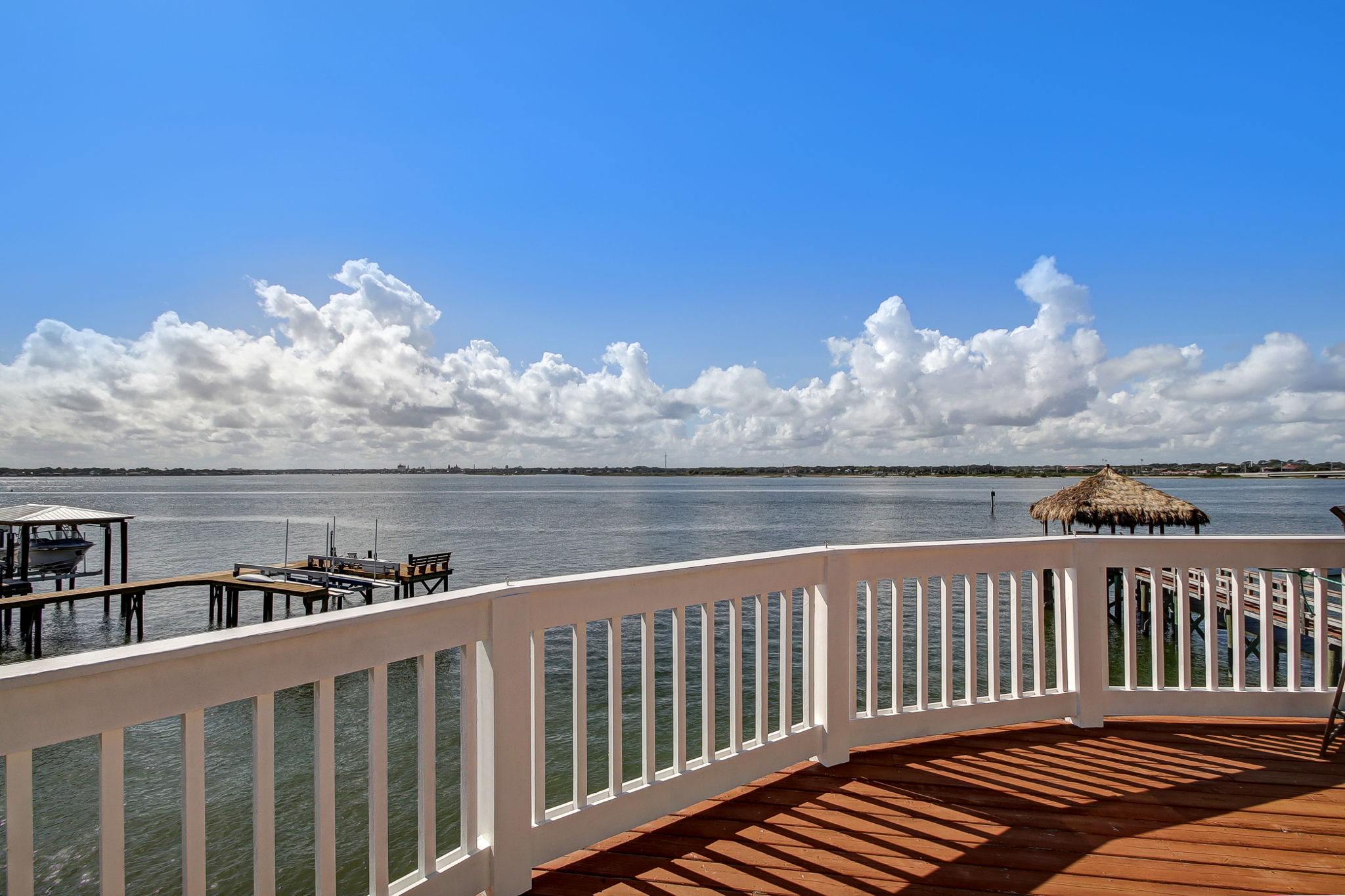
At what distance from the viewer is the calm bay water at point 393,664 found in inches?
293

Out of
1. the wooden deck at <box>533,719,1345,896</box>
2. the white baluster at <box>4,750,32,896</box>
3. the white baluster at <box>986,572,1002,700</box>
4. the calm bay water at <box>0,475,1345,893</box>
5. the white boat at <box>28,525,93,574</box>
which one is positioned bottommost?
the calm bay water at <box>0,475,1345,893</box>

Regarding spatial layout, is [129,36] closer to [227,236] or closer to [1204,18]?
[1204,18]

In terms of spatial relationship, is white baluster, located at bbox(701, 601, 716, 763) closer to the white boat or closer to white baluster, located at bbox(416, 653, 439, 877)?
white baluster, located at bbox(416, 653, 439, 877)

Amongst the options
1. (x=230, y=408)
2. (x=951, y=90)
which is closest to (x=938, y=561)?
(x=951, y=90)

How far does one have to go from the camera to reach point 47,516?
21.5m

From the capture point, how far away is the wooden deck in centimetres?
221

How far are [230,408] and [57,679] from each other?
91.7 meters

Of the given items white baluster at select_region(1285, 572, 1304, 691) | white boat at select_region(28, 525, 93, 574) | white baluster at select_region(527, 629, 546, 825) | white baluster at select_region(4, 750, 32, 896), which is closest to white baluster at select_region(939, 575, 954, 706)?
white baluster at select_region(1285, 572, 1304, 691)

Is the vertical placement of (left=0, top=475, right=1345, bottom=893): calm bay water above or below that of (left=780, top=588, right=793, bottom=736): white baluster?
below

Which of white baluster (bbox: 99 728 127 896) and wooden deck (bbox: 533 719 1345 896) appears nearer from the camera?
white baluster (bbox: 99 728 127 896)

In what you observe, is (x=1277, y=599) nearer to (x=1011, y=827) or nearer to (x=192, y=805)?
(x=1011, y=827)

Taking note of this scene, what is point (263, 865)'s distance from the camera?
159cm

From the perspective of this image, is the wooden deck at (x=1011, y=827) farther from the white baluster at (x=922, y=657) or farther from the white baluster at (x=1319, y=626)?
the white baluster at (x=1319, y=626)

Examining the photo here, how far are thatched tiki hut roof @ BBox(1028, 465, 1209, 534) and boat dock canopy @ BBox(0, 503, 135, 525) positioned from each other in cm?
2979
